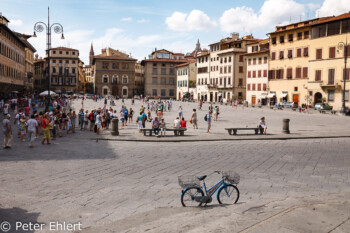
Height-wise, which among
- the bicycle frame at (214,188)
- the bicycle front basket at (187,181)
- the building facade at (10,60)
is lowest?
the bicycle frame at (214,188)

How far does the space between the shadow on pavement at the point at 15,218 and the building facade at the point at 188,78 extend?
277 feet

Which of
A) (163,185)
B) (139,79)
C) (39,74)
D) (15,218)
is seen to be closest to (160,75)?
(139,79)

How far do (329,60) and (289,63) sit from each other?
29.0 feet

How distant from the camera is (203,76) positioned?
86125 mm

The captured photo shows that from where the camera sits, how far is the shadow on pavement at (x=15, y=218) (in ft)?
20.9

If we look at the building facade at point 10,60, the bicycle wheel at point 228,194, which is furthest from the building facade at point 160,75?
the bicycle wheel at point 228,194

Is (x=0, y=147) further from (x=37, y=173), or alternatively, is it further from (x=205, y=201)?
(x=205, y=201)

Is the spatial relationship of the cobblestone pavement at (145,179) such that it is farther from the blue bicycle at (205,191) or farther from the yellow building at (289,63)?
the yellow building at (289,63)

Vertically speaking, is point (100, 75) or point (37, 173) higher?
point (100, 75)

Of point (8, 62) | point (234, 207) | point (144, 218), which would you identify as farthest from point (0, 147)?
point (8, 62)

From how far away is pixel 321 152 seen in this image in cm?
1495

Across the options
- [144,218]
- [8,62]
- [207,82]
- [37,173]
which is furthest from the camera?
[207,82]

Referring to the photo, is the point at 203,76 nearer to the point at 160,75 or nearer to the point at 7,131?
the point at 160,75

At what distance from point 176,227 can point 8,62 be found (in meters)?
48.4
